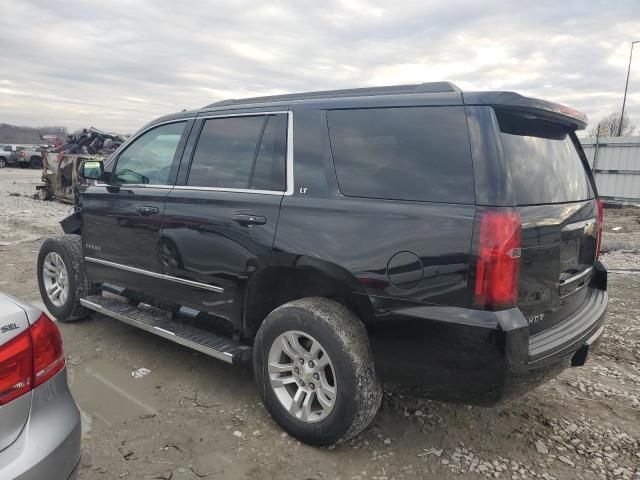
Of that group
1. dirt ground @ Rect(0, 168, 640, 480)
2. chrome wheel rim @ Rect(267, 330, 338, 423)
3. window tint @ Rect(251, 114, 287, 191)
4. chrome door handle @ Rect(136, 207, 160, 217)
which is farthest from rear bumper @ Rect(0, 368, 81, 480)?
chrome door handle @ Rect(136, 207, 160, 217)

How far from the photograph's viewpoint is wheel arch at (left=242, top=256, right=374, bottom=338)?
2.66 metres

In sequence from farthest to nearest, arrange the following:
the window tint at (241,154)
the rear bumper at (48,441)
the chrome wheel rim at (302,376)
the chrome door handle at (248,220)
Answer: the window tint at (241,154) → the chrome door handle at (248,220) → the chrome wheel rim at (302,376) → the rear bumper at (48,441)

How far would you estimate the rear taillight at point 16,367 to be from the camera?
1692 millimetres

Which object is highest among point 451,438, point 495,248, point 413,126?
point 413,126

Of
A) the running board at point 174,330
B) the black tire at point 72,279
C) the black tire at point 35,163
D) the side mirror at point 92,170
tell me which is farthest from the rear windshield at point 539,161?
the black tire at point 35,163

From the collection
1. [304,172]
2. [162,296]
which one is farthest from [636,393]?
[162,296]

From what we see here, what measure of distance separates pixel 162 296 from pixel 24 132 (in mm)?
99893

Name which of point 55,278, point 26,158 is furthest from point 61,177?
point 26,158

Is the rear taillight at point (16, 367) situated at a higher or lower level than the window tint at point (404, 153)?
lower

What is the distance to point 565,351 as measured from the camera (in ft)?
8.42

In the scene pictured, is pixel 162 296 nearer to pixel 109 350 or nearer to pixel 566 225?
pixel 109 350

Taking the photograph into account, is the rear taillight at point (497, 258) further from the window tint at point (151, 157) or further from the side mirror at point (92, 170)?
the side mirror at point (92, 170)

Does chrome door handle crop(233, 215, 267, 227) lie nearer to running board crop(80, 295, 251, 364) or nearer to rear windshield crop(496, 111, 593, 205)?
running board crop(80, 295, 251, 364)

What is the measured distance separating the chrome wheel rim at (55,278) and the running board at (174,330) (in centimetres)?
55
